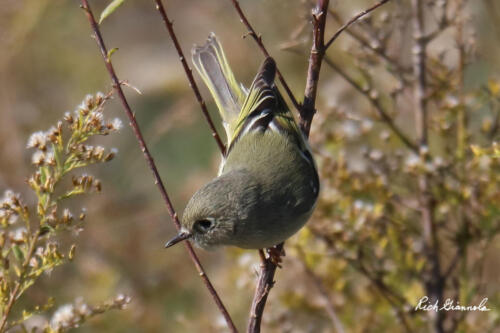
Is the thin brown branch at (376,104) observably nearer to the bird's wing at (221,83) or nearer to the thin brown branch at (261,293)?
the bird's wing at (221,83)

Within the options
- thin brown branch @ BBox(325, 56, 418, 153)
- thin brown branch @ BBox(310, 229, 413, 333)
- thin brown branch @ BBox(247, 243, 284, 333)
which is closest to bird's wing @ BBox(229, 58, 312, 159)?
thin brown branch @ BBox(325, 56, 418, 153)

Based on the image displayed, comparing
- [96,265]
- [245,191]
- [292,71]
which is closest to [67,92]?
[292,71]

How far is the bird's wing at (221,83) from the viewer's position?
2.66 metres

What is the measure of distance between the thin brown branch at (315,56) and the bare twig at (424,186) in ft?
2.17

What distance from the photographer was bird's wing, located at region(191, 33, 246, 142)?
2.66 m

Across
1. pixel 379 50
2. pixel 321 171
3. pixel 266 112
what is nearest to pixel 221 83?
pixel 266 112

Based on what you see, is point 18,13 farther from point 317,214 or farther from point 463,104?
point 463,104

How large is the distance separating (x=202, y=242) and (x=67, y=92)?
340 centimetres

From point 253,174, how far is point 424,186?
0.66 m

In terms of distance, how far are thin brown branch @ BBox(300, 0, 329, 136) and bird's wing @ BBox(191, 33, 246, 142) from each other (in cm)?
65

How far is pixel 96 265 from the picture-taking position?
11.6 ft

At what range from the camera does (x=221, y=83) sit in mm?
2676

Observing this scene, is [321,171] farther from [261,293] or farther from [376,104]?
[261,293]

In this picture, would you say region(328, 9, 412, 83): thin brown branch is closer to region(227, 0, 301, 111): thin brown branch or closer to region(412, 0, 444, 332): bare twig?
region(412, 0, 444, 332): bare twig
